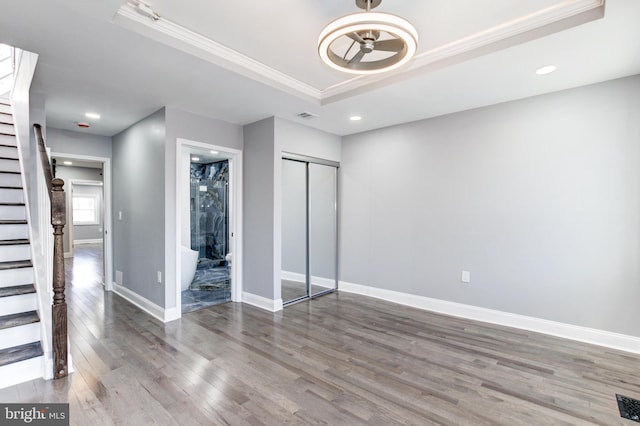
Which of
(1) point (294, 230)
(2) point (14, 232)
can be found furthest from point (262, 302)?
(2) point (14, 232)

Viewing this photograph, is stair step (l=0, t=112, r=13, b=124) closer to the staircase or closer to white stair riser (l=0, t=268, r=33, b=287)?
the staircase

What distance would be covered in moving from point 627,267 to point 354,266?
10.4 ft

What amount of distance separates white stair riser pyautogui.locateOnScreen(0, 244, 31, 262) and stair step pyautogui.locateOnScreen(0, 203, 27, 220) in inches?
19.9

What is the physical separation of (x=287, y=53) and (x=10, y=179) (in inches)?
140

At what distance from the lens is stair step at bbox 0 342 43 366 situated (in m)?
2.30

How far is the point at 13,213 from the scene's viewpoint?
10.9 feet

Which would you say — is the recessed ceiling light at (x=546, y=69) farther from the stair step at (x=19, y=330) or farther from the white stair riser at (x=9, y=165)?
the white stair riser at (x=9, y=165)

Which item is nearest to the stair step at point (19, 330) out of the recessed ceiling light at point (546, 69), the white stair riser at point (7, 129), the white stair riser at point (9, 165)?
the white stair riser at point (9, 165)

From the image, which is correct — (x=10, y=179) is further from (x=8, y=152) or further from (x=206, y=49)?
(x=206, y=49)

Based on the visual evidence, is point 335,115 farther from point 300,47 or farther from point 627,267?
point 627,267

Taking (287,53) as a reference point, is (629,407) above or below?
below

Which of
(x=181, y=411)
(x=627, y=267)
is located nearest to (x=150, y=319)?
(x=181, y=411)

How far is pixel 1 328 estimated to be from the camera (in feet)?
7.82

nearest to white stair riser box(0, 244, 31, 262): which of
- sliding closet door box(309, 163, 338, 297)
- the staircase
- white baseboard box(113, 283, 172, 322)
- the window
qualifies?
the staircase
